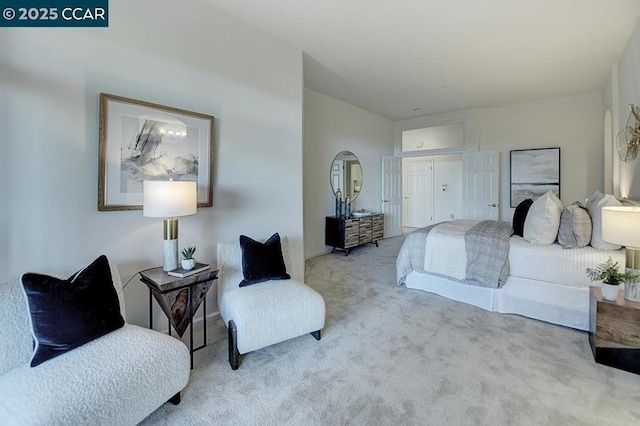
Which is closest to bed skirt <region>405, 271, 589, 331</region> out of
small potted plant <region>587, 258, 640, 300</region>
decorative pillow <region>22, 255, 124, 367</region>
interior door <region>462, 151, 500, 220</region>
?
small potted plant <region>587, 258, 640, 300</region>

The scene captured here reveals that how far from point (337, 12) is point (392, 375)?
117 inches

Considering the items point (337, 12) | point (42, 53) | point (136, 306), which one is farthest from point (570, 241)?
point (42, 53)

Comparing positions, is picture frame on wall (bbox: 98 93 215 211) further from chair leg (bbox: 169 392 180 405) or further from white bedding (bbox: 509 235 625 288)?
white bedding (bbox: 509 235 625 288)

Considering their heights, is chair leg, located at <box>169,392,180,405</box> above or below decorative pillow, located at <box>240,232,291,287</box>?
below

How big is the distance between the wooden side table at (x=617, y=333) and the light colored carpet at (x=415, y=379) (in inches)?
3.5

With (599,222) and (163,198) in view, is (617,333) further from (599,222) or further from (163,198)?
(163,198)

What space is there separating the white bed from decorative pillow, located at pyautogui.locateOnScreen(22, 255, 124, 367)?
3.12m

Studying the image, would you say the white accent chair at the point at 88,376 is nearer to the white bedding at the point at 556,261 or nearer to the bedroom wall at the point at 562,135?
the white bedding at the point at 556,261

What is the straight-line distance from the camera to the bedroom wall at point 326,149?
16.5 feet

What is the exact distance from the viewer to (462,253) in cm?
310

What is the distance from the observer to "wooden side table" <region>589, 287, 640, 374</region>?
1942mm

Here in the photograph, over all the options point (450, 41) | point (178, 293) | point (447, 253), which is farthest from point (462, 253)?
point (178, 293)

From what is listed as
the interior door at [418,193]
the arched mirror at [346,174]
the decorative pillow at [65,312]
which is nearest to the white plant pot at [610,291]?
the decorative pillow at [65,312]

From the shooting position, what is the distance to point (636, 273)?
81.8 inches
